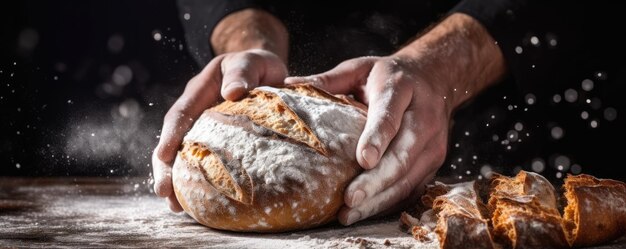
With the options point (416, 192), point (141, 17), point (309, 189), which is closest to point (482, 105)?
point (416, 192)

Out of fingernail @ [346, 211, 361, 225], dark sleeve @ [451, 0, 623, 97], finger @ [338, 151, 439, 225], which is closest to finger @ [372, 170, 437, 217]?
finger @ [338, 151, 439, 225]

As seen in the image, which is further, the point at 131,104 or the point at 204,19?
the point at 131,104

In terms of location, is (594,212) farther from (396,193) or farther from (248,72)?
(248,72)

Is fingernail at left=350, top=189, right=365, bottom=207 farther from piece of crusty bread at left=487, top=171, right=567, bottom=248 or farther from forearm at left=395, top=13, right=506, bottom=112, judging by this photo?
forearm at left=395, top=13, right=506, bottom=112

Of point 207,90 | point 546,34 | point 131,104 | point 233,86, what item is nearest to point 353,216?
point 233,86

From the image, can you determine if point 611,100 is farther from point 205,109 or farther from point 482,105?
point 205,109
